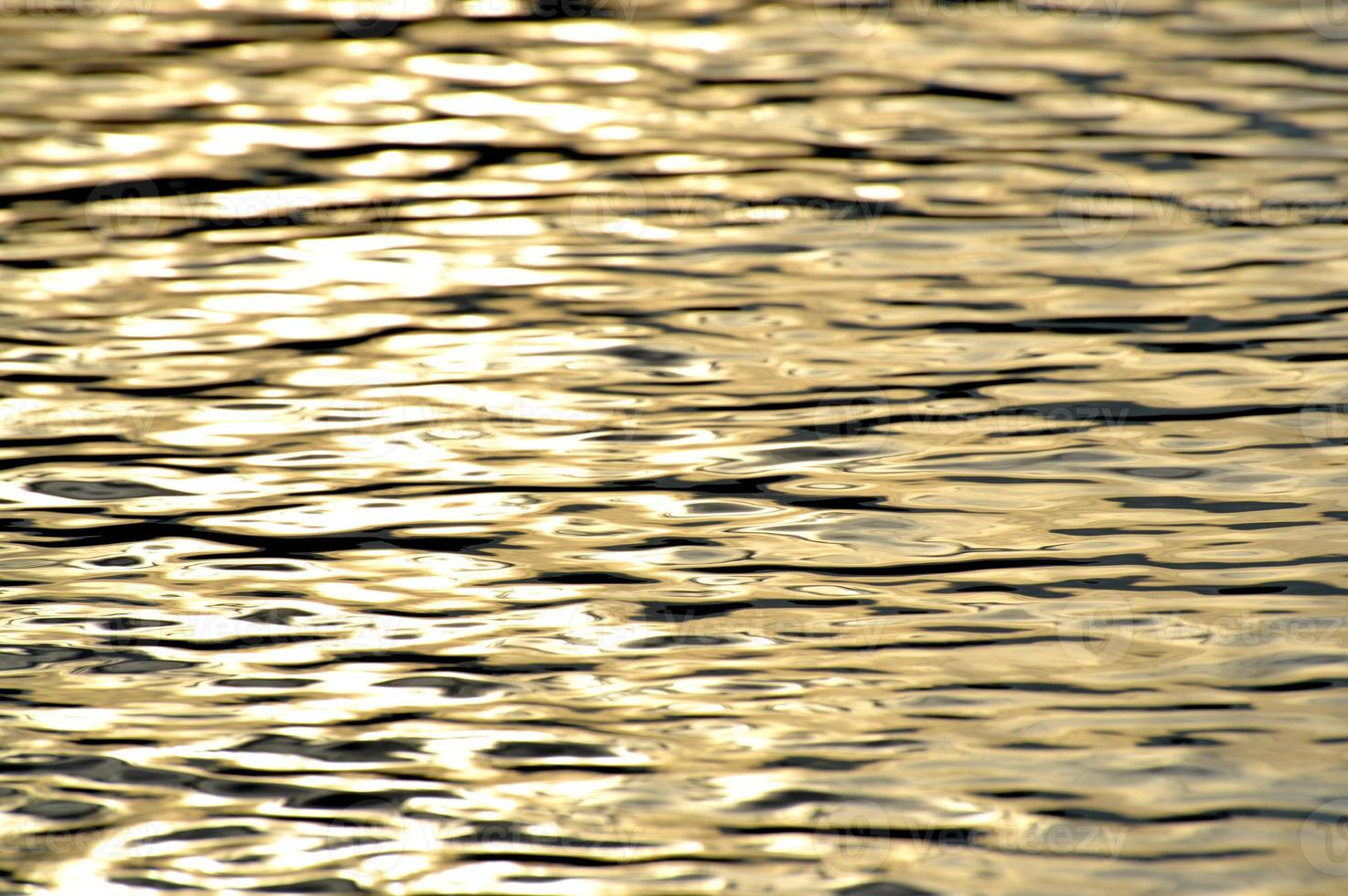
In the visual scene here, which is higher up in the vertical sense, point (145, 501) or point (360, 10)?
point (360, 10)

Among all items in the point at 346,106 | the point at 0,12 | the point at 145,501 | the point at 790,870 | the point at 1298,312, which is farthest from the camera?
the point at 0,12

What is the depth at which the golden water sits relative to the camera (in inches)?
72.9

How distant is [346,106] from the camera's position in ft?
13.9

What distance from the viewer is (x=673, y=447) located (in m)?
2.77

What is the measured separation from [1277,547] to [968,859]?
92 centimetres

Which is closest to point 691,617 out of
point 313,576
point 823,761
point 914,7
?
point 823,761

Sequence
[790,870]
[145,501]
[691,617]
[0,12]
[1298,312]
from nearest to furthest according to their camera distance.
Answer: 1. [790,870]
2. [691,617]
3. [145,501]
4. [1298,312]
5. [0,12]

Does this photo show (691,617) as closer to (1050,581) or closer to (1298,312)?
(1050,581)

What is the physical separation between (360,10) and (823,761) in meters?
3.43

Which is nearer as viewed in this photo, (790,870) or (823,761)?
(790,870)

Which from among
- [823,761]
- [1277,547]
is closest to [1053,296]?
[1277,547]

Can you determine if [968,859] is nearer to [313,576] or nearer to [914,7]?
[313,576]

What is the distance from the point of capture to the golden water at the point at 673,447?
1853mm

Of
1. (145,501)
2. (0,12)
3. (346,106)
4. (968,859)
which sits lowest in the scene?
(968,859)
